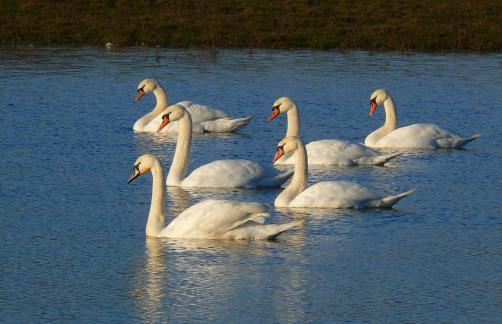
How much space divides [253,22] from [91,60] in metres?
7.15

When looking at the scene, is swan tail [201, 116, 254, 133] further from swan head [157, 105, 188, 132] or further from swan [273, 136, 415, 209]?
swan [273, 136, 415, 209]

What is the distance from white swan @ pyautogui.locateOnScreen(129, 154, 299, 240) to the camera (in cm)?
1238

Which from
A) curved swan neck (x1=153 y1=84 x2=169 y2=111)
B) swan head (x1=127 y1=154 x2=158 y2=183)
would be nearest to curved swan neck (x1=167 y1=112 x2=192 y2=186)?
swan head (x1=127 y1=154 x2=158 y2=183)

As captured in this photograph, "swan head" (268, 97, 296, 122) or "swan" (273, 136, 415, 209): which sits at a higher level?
"swan head" (268, 97, 296, 122)

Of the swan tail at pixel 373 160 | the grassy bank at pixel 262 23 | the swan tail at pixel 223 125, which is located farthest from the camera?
the grassy bank at pixel 262 23

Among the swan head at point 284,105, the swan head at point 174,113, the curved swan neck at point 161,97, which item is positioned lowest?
the curved swan neck at point 161,97

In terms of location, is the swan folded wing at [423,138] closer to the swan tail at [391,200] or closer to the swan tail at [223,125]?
the swan tail at [223,125]

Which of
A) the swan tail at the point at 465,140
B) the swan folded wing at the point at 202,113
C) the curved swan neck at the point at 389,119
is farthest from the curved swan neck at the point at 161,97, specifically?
the swan tail at the point at 465,140

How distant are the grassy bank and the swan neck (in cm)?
1369

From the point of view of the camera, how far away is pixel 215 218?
12.5 meters

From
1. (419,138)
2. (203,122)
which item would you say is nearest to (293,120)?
(419,138)

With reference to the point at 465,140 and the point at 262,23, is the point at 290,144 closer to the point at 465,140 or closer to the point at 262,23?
the point at 465,140

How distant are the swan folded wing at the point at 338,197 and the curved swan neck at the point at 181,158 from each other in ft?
6.95

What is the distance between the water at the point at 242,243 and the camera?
10648 mm
